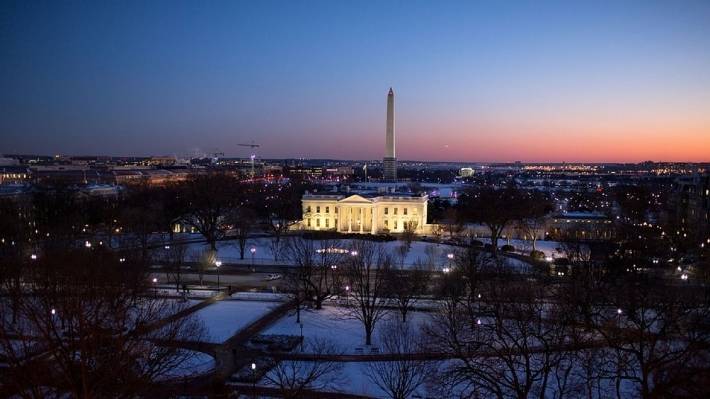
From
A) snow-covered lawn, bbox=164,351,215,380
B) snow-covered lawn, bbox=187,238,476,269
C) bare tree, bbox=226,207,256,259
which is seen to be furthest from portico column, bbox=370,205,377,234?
snow-covered lawn, bbox=164,351,215,380

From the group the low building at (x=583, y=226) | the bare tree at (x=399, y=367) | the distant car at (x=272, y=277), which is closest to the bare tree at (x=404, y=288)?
the bare tree at (x=399, y=367)

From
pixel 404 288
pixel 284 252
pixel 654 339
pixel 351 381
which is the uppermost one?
pixel 654 339

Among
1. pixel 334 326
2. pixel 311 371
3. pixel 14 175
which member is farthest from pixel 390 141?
pixel 311 371

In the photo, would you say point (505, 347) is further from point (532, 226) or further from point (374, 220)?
point (374, 220)

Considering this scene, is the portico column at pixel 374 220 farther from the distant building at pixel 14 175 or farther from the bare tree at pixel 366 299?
the distant building at pixel 14 175

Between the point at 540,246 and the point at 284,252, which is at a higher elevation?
the point at 284,252
